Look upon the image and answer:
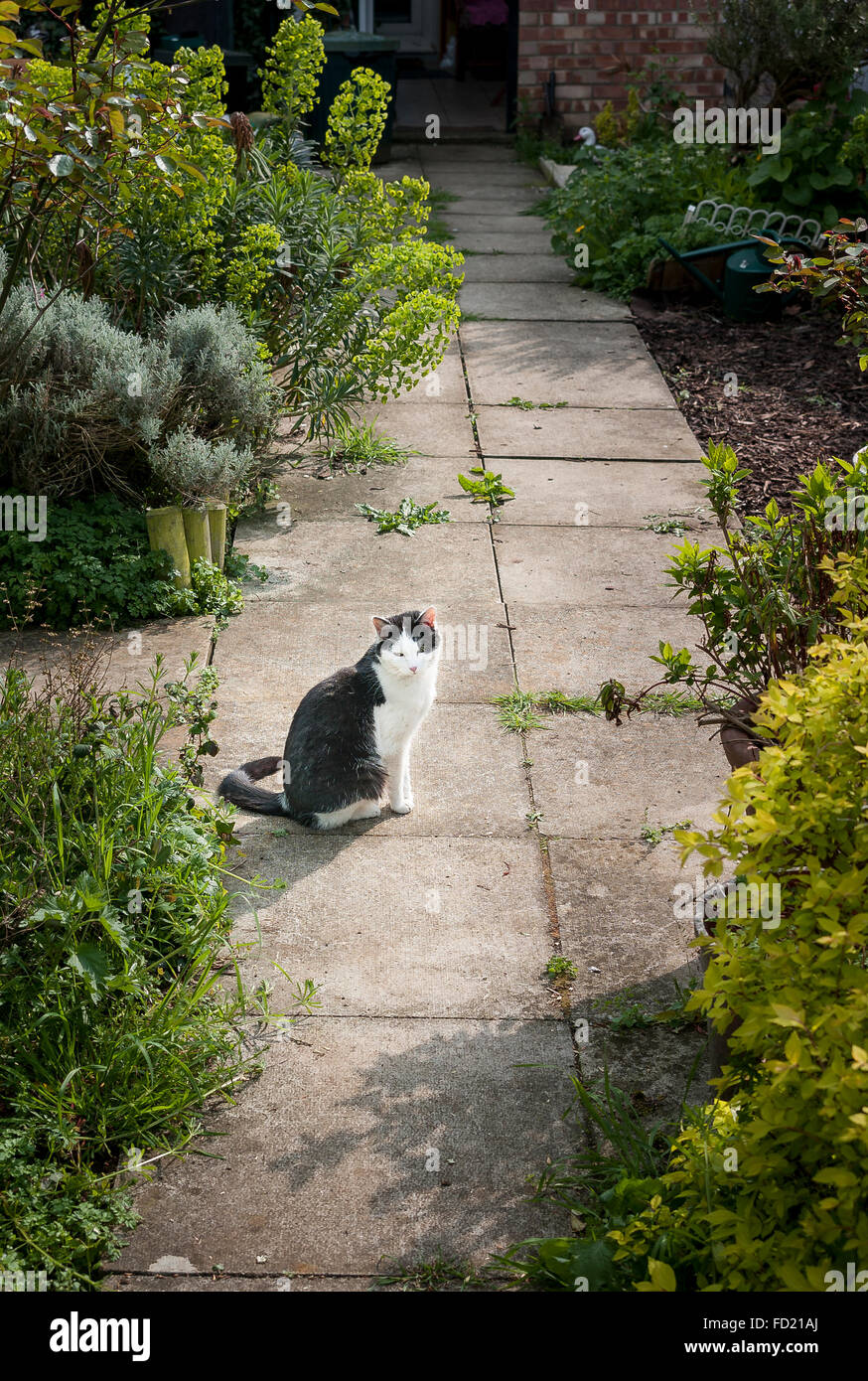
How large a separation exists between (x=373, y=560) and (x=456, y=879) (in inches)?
104

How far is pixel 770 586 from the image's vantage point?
12.6ft

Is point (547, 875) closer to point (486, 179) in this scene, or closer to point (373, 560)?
point (373, 560)

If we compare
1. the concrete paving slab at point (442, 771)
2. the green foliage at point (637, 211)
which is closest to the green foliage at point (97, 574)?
the concrete paving slab at point (442, 771)

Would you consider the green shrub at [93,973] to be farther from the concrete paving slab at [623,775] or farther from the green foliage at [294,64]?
the green foliage at [294,64]

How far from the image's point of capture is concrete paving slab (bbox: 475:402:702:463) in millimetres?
7941

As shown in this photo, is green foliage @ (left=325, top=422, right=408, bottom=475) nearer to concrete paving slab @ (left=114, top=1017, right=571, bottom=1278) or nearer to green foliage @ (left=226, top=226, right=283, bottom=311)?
green foliage @ (left=226, top=226, right=283, bottom=311)

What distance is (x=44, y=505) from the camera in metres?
5.95

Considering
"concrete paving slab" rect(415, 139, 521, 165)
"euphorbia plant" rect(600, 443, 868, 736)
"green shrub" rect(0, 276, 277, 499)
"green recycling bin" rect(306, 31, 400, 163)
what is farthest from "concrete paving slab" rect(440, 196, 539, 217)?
"euphorbia plant" rect(600, 443, 868, 736)

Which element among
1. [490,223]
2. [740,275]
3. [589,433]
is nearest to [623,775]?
[589,433]

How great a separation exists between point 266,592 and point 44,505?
1149mm

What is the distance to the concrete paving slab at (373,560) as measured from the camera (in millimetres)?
6254

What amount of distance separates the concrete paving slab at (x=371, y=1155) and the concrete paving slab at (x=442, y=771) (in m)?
1.02
